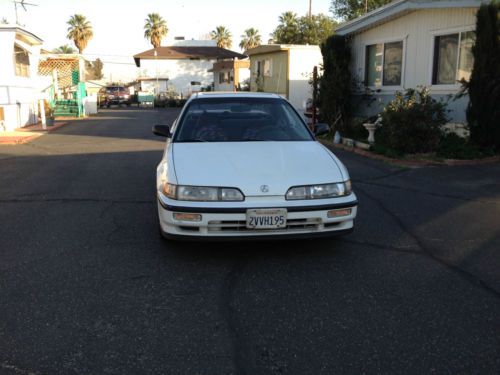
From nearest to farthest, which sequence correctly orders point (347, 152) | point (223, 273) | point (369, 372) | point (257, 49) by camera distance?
point (369, 372) < point (223, 273) < point (347, 152) < point (257, 49)

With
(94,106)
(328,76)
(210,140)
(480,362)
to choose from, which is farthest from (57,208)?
(94,106)

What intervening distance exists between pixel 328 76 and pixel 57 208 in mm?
10100

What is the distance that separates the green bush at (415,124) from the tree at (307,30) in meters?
33.7

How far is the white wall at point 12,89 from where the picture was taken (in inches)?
695

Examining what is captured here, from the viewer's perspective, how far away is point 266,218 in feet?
13.8

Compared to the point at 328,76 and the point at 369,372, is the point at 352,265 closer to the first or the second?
the point at 369,372

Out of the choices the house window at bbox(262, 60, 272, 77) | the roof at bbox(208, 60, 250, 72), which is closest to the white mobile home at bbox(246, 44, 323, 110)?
the house window at bbox(262, 60, 272, 77)

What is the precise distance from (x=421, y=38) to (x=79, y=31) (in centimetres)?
6185

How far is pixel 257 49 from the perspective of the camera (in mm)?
24703

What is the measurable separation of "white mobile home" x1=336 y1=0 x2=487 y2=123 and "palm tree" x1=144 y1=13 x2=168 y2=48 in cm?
5691

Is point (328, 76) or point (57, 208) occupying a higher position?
point (328, 76)

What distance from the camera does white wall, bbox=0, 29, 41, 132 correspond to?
1766 cm

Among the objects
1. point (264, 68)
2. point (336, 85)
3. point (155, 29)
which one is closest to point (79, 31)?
point (155, 29)

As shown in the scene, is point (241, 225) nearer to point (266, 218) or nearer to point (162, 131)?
point (266, 218)
